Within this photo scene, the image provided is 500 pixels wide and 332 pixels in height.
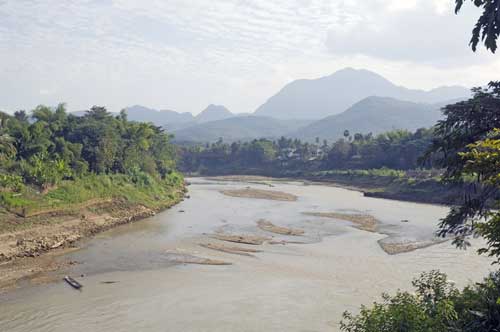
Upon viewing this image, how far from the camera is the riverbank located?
29422 millimetres

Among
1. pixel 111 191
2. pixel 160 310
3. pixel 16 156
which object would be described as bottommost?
pixel 160 310

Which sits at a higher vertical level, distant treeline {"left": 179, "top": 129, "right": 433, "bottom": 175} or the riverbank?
distant treeline {"left": 179, "top": 129, "right": 433, "bottom": 175}

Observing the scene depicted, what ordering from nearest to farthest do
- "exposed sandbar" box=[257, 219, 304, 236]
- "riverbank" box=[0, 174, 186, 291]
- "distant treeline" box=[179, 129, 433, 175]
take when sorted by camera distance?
1. "riverbank" box=[0, 174, 186, 291]
2. "exposed sandbar" box=[257, 219, 304, 236]
3. "distant treeline" box=[179, 129, 433, 175]

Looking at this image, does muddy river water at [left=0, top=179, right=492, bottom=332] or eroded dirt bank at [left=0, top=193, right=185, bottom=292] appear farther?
eroded dirt bank at [left=0, top=193, right=185, bottom=292]

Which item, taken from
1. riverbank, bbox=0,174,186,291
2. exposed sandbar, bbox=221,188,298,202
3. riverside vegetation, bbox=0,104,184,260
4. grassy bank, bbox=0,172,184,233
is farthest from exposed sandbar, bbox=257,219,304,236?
exposed sandbar, bbox=221,188,298,202

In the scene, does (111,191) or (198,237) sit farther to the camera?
(111,191)

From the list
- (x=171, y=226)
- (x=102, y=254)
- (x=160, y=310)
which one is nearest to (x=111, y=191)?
(x=171, y=226)

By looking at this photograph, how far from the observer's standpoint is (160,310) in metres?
21.7

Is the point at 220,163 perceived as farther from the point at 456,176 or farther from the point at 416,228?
the point at 456,176

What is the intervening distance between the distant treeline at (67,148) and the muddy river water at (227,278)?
30.4 ft

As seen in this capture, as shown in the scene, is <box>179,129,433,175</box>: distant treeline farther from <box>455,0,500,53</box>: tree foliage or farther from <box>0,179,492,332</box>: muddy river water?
<box>455,0,500,53</box>: tree foliage

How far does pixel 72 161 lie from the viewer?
48844mm

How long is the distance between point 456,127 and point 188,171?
125489 millimetres

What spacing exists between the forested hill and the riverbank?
182mm
